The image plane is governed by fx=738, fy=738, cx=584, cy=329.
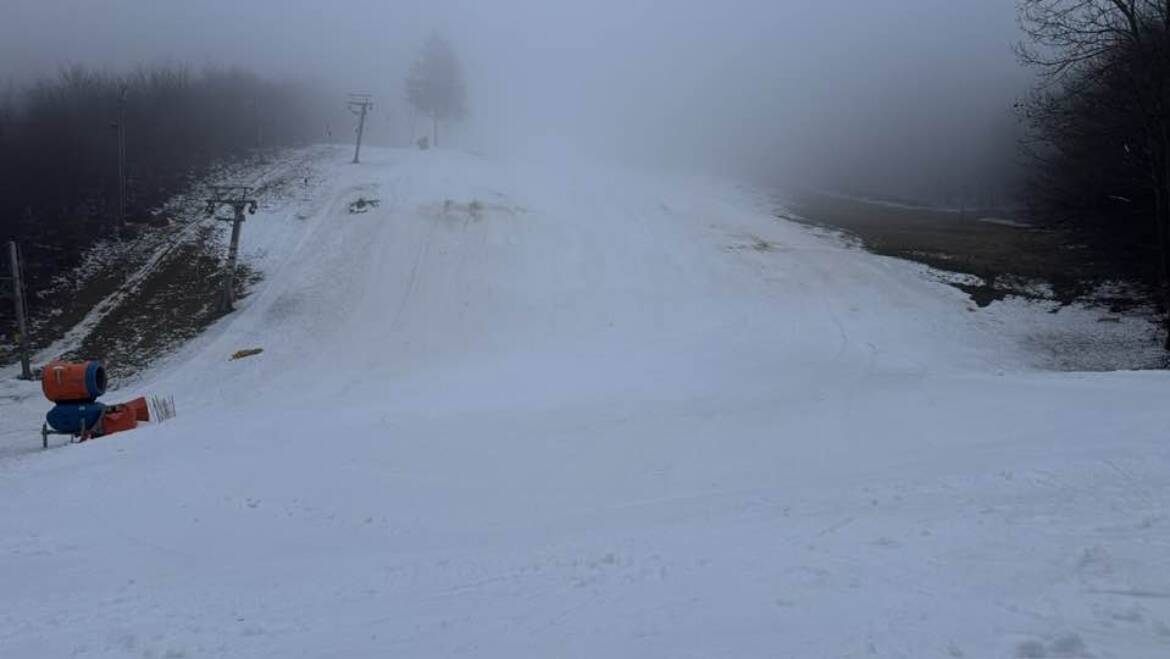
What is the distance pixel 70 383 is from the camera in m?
16.1

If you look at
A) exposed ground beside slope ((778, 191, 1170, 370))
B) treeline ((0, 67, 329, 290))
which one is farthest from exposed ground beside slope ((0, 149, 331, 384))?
exposed ground beside slope ((778, 191, 1170, 370))

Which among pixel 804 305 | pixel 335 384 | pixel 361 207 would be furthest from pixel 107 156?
pixel 804 305

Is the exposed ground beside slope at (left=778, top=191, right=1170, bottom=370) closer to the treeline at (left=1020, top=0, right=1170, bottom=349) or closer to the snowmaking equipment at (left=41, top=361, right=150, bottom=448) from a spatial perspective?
the treeline at (left=1020, top=0, right=1170, bottom=349)

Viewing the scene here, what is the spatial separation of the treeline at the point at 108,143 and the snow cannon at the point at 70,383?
16.3m

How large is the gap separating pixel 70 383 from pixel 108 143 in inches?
1590

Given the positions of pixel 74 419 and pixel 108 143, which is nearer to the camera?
pixel 74 419

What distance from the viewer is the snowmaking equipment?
1602 cm

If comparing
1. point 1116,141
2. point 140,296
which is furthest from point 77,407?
point 1116,141

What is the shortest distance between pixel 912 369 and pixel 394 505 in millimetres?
13094

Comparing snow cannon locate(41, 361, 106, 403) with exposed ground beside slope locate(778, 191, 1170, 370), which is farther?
exposed ground beside slope locate(778, 191, 1170, 370)

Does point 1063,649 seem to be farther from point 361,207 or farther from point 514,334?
point 361,207

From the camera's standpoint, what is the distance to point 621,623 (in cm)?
543

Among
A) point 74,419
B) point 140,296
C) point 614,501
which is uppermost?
point 614,501

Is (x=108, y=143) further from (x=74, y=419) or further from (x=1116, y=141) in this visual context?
(x=1116, y=141)
